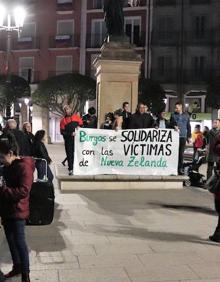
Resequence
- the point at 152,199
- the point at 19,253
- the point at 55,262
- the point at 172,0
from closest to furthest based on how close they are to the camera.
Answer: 1. the point at 19,253
2. the point at 55,262
3. the point at 152,199
4. the point at 172,0

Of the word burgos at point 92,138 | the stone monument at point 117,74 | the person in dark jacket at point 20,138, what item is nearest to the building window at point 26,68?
the stone monument at point 117,74

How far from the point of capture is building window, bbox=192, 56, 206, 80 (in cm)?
4719

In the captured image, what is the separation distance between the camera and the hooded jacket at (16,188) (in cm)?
489

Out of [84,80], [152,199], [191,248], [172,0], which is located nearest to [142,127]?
[152,199]

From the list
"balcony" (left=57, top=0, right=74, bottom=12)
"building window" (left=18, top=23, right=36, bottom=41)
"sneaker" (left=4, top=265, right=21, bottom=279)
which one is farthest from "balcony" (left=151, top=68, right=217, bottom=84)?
"sneaker" (left=4, top=265, right=21, bottom=279)

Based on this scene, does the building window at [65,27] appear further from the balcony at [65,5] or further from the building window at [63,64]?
the building window at [63,64]

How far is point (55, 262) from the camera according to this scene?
6133 mm

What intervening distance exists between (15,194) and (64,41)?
46.1 metres

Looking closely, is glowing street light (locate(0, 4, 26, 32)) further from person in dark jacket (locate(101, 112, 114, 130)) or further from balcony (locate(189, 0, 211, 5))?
balcony (locate(189, 0, 211, 5))

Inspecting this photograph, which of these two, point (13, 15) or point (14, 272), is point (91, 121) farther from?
point (14, 272)

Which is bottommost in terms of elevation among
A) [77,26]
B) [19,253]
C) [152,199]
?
[152,199]

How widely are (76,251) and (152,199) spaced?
412cm

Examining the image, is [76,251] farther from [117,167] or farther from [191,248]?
[117,167]

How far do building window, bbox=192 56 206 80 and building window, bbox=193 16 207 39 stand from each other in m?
1.90
